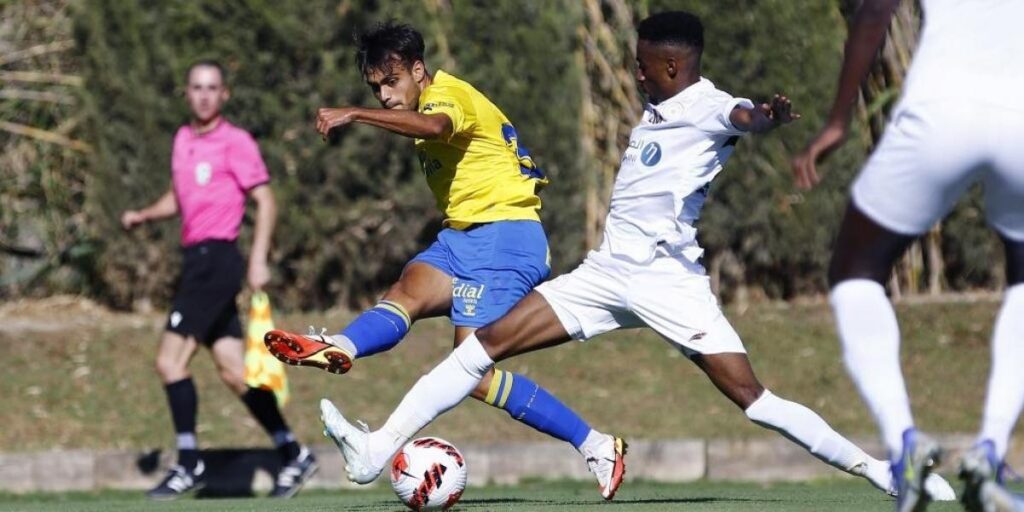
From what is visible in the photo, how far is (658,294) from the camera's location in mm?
6793

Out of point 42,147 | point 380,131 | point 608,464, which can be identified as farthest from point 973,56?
→ point 42,147

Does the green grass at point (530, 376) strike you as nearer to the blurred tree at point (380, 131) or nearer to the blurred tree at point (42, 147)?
the blurred tree at point (380, 131)

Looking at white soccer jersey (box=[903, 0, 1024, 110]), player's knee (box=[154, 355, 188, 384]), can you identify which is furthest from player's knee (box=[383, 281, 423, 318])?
white soccer jersey (box=[903, 0, 1024, 110])

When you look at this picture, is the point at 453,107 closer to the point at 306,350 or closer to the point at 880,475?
the point at 306,350

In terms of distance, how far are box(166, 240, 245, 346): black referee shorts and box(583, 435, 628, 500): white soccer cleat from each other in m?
2.93

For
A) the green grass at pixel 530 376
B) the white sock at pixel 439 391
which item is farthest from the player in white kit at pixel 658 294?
the green grass at pixel 530 376

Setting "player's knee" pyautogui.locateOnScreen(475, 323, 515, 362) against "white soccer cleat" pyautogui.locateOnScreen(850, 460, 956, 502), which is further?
"player's knee" pyautogui.locateOnScreen(475, 323, 515, 362)

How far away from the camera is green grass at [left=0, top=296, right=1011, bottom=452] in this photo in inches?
435

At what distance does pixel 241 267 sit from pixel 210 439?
65.3 inches

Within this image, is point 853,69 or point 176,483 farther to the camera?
point 176,483

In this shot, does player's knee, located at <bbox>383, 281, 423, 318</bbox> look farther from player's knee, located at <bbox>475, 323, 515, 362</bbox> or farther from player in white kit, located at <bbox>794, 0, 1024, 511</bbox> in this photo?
player in white kit, located at <bbox>794, 0, 1024, 511</bbox>

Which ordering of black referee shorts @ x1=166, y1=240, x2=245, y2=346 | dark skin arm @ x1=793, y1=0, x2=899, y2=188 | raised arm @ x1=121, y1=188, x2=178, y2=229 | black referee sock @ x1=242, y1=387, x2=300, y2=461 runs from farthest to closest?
raised arm @ x1=121, y1=188, x2=178, y2=229 → black referee sock @ x1=242, y1=387, x2=300, y2=461 → black referee shorts @ x1=166, y1=240, x2=245, y2=346 → dark skin arm @ x1=793, y1=0, x2=899, y2=188

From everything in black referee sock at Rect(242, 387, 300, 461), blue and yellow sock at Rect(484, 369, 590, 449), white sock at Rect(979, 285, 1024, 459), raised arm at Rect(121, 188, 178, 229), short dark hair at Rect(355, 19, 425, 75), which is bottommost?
black referee sock at Rect(242, 387, 300, 461)

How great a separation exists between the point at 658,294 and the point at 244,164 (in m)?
3.62
